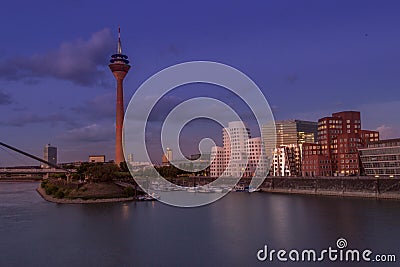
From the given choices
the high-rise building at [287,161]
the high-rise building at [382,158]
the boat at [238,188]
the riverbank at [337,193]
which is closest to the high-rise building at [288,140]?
the high-rise building at [287,161]

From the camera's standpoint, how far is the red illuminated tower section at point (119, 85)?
61531 millimetres

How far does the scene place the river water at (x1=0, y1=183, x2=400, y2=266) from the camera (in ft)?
43.7

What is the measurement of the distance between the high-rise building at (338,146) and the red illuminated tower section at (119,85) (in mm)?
28080

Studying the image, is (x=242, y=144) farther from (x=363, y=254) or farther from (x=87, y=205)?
(x=363, y=254)

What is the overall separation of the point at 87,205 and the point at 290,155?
30.9 meters

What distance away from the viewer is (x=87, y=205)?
93.6 feet

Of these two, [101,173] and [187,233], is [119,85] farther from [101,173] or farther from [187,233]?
[187,233]

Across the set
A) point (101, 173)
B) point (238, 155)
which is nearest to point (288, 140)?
point (238, 155)

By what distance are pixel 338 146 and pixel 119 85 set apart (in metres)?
34.8

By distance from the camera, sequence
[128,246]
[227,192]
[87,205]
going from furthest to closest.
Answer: [227,192]
[87,205]
[128,246]

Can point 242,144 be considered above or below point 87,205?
above

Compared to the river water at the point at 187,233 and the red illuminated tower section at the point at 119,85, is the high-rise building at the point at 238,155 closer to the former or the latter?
→ the red illuminated tower section at the point at 119,85

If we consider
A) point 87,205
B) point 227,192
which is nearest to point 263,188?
point 227,192

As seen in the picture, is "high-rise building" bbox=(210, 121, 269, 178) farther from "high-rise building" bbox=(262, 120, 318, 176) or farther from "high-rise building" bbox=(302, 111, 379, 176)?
"high-rise building" bbox=(302, 111, 379, 176)
